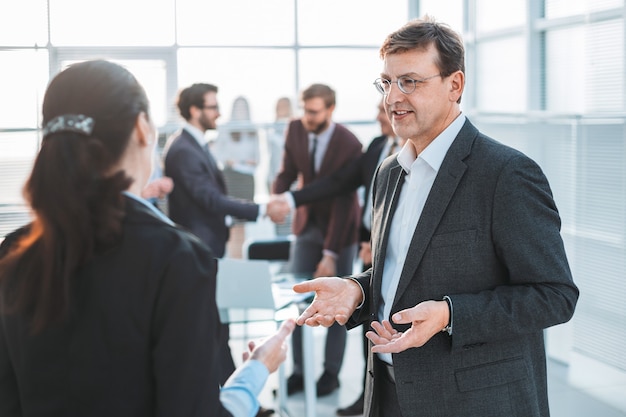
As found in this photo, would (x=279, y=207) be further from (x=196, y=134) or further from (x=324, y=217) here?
Answer: (x=196, y=134)

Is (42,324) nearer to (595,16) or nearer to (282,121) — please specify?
(595,16)

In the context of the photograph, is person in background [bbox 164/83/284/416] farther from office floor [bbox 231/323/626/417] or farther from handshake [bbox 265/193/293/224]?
office floor [bbox 231/323/626/417]

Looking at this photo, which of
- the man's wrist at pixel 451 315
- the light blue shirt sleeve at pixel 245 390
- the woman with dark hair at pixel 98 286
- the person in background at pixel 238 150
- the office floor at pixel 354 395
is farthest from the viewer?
the person in background at pixel 238 150

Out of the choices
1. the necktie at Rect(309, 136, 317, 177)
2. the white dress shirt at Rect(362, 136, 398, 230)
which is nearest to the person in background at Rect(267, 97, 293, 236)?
the necktie at Rect(309, 136, 317, 177)

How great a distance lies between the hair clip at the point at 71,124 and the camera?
4.04 feet

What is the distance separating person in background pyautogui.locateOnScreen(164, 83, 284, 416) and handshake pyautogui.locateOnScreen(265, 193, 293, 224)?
7.0 inches

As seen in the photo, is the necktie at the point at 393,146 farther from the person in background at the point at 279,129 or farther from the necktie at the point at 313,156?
the person in background at the point at 279,129

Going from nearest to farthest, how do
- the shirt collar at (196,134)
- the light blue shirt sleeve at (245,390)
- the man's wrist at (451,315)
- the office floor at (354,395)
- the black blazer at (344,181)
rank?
the light blue shirt sleeve at (245,390) → the man's wrist at (451,315) → the office floor at (354,395) → the black blazer at (344,181) → the shirt collar at (196,134)

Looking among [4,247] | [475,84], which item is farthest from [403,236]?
[475,84]

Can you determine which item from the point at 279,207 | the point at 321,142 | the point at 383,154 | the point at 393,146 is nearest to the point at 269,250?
the point at 279,207

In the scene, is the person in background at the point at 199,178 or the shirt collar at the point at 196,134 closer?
the person in background at the point at 199,178

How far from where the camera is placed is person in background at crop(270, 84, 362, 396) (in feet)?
15.6

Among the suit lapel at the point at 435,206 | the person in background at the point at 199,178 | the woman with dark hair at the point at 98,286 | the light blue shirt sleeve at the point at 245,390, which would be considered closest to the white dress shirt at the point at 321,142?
the person in background at the point at 199,178

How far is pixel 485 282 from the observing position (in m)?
1.87
